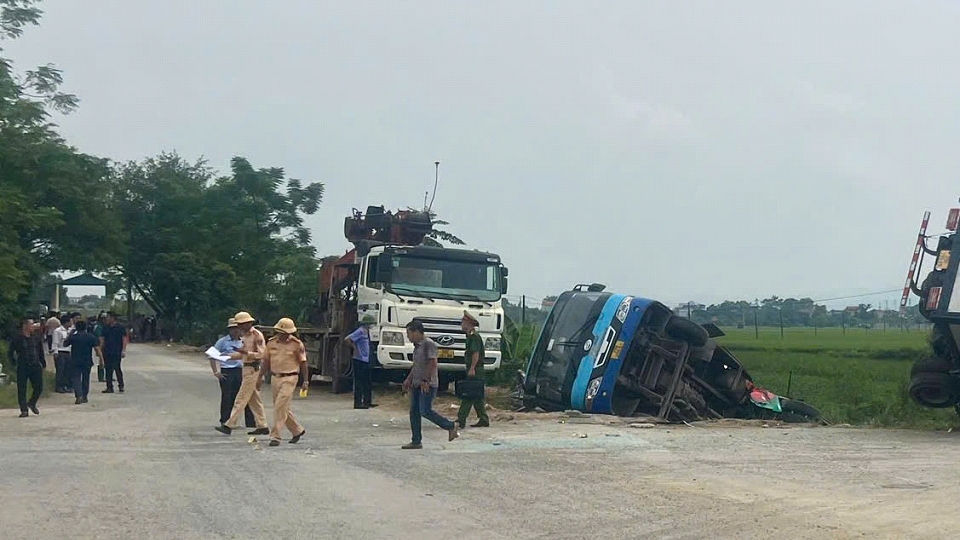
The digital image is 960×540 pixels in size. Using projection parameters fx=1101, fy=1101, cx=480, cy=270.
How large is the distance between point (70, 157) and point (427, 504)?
112ft

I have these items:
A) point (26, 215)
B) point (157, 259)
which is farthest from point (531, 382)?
point (157, 259)

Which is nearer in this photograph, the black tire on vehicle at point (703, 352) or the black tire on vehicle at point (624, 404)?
the black tire on vehicle at point (624, 404)

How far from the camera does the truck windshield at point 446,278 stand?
68.0 feet

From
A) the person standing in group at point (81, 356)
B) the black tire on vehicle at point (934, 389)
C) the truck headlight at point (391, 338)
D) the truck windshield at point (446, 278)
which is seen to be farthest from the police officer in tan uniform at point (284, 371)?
the black tire on vehicle at point (934, 389)

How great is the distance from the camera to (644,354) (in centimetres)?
1820

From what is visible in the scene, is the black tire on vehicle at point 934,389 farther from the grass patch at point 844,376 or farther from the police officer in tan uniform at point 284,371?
the police officer in tan uniform at point 284,371

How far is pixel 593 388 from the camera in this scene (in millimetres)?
17828

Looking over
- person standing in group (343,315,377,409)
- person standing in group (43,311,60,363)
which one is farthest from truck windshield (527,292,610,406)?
person standing in group (43,311,60,363)

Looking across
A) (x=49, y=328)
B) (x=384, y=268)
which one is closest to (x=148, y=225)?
(x=49, y=328)

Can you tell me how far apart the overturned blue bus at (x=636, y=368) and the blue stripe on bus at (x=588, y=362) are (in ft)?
0.05

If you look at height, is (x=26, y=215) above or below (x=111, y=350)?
above

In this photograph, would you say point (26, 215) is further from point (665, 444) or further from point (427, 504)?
point (427, 504)

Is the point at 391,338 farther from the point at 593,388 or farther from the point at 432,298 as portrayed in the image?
the point at 593,388

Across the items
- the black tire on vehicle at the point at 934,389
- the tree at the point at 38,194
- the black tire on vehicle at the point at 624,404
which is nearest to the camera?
the black tire on vehicle at the point at 934,389
